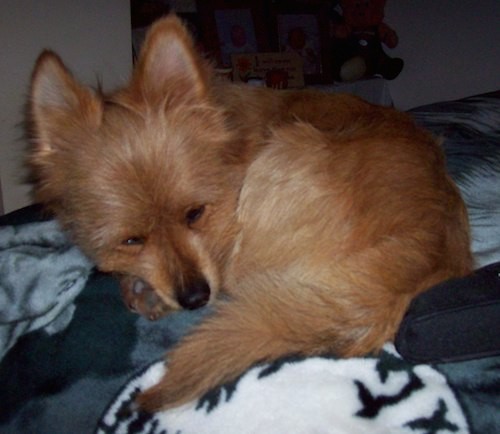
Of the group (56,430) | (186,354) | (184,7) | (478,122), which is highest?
(184,7)

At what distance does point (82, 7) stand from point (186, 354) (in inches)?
96.1

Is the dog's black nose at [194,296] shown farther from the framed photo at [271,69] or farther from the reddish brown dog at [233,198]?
the framed photo at [271,69]

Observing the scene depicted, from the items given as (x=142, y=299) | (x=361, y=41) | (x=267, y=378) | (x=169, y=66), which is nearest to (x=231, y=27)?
(x=361, y=41)

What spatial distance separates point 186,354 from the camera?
4.25 ft

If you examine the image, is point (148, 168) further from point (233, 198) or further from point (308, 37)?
point (308, 37)

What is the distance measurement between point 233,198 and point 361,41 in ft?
14.9

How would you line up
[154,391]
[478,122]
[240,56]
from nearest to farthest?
[154,391], [478,122], [240,56]

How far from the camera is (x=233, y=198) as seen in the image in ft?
6.52

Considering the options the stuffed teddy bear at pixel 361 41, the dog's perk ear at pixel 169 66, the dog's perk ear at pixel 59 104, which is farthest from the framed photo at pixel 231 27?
the dog's perk ear at pixel 59 104

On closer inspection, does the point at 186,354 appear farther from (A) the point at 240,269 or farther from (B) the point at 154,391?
(A) the point at 240,269

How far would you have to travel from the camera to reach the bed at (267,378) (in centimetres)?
119

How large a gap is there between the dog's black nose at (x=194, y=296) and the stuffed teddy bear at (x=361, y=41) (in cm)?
448

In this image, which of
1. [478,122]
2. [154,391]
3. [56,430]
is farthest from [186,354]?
[478,122]

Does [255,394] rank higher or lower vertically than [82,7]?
lower
